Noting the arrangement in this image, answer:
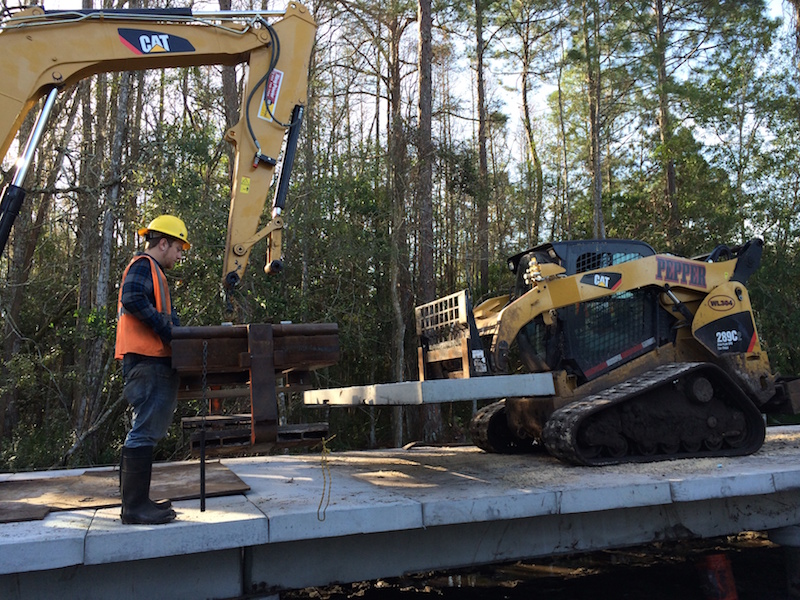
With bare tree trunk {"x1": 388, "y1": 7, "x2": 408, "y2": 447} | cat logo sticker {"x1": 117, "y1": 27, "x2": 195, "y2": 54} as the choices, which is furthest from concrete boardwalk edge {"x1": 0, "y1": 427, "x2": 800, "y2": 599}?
bare tree trunk {"x1": 388, "y1": 7, "x2": 408, "y2": 447}

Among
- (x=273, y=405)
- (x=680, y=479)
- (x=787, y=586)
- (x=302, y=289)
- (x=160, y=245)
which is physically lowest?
(x=787, y=586)

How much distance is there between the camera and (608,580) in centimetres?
588

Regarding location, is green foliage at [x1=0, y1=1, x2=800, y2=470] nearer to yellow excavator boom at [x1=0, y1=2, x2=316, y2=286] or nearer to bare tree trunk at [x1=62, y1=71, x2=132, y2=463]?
bare tree trunk at [x1=62, y1=71, x2=132, y2=463]

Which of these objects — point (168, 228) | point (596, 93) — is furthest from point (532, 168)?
point (168, 228)

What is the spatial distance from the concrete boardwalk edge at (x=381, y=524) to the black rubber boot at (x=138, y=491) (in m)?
0.12

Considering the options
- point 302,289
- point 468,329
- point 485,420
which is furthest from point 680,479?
point 302,289

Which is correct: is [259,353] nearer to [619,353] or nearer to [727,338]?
[619,353]

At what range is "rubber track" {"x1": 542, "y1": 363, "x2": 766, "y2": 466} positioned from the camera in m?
5.45

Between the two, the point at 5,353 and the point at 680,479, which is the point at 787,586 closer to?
the point at 680,479

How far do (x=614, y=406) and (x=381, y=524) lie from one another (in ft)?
9.87

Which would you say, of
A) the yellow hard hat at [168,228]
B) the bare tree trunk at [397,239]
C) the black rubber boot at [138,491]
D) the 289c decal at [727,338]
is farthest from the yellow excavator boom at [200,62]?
the bare tree trunk at [397,239]

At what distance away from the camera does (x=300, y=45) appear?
597cm

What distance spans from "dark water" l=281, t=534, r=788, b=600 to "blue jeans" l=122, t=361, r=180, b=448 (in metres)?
2.47

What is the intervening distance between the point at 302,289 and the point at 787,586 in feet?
28.0
